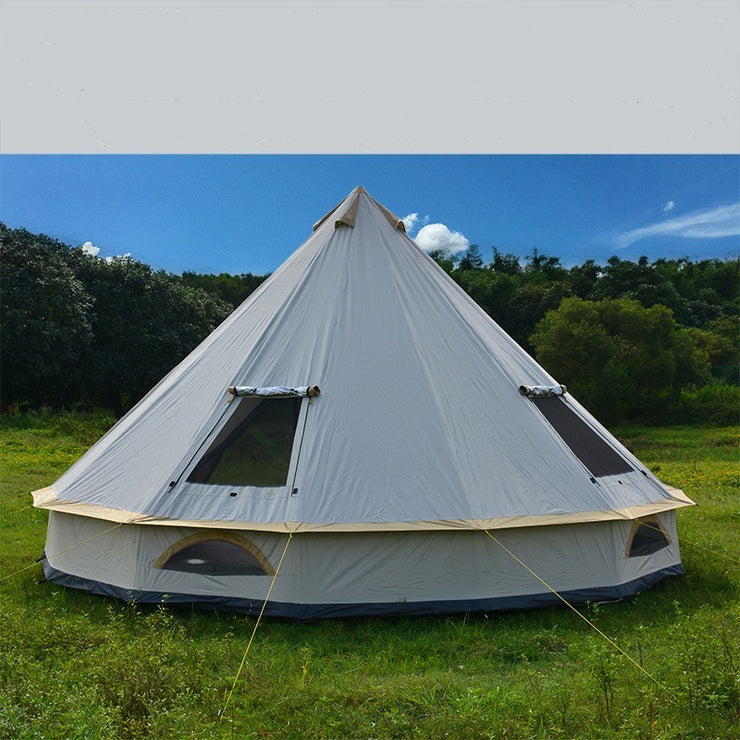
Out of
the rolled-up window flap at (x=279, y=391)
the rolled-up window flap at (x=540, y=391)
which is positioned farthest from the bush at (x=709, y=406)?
the rolled-up window flap at (x=279, y=391)

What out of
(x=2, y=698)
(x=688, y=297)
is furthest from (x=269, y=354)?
(x=688, y=297)

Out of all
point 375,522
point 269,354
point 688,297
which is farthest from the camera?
point 688,297

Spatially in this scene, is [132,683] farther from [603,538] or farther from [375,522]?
[603,538]

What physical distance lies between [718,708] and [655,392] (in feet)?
88.2

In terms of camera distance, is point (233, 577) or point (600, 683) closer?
point (600, 683)

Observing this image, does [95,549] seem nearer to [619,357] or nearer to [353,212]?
[353,212]

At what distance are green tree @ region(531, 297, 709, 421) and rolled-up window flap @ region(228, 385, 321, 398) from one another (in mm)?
23184

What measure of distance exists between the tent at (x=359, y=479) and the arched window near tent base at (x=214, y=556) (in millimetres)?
15

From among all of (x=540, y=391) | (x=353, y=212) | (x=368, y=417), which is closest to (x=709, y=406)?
(x=540, y=391)

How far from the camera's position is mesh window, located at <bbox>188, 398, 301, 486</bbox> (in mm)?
7949

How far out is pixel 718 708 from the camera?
5.34 metres

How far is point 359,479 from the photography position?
779 cm

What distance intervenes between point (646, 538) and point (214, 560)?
4940 millimetres

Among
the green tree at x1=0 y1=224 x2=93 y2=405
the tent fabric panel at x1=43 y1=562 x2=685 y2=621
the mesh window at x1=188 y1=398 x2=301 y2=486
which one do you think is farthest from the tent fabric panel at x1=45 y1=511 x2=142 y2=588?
the green tree at x1=0 y1=224 x2=93 y2=405
